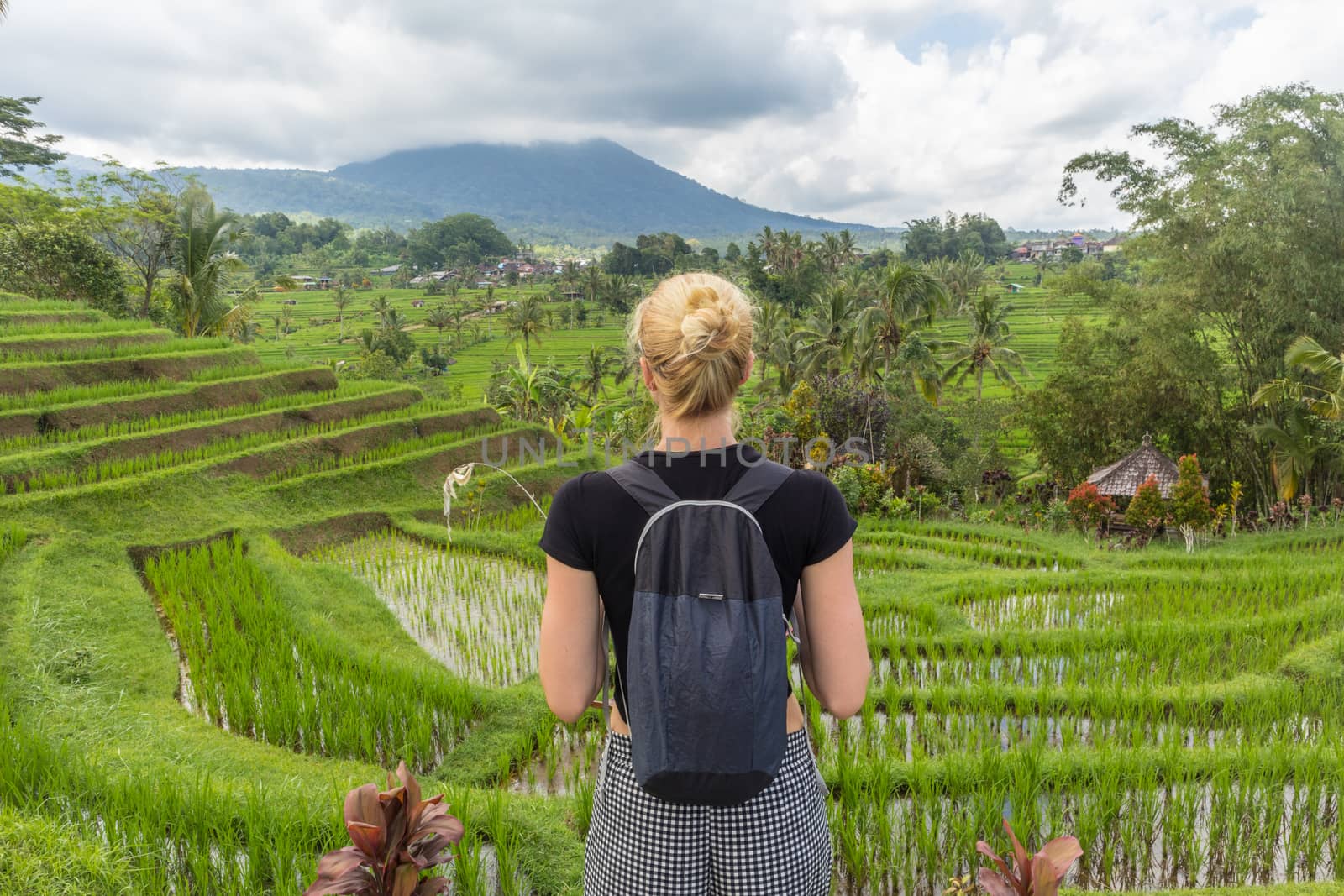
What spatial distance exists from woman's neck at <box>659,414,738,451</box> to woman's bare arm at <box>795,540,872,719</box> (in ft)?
0.86

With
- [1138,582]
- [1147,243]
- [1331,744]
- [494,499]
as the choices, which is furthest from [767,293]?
[1331,744]

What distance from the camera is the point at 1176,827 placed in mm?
3189

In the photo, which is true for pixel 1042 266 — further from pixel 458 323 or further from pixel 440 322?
pixel 440 322

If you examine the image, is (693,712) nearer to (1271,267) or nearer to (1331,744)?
(1331,744)

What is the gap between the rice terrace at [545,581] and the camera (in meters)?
3.08

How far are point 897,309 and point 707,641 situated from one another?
17.6 metres

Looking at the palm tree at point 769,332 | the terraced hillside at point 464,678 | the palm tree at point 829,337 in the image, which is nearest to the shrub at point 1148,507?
the terraced hillside at point 464,678

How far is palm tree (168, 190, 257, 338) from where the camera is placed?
1494 cm

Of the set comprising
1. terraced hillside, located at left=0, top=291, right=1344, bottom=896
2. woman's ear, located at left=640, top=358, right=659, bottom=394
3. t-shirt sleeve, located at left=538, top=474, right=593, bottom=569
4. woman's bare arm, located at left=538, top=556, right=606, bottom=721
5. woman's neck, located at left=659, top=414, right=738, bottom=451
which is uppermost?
woman's ear, located at left=640, top=358, right=659, bottom=394

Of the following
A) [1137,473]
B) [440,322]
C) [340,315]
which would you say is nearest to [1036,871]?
[1137,473]

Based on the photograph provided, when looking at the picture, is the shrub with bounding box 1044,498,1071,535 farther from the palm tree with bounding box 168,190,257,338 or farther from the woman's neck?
the palm tree with bounding box 168,190,257,338

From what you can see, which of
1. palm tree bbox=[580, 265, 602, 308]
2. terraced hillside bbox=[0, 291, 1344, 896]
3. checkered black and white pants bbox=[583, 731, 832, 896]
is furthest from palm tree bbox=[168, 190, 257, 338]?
palm tree bbox=[580, 265, 602, 308]

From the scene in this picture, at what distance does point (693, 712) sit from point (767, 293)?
36.4 metres

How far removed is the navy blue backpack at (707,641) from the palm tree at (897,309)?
647 inches
